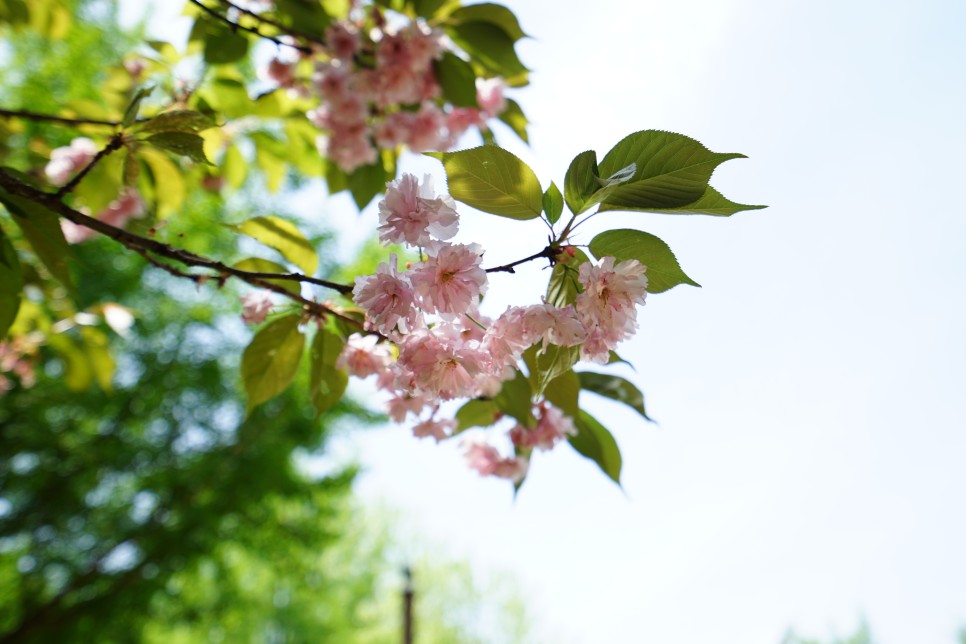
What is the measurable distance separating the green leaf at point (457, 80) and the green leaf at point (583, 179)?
78 cm

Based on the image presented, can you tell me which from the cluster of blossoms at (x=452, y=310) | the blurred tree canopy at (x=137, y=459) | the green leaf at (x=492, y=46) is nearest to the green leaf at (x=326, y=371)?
the cluster of blossoms at (x=452, y=310)

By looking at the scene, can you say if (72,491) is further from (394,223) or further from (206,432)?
(394,223)

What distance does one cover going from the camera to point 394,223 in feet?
1.69

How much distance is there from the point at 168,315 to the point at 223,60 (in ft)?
12.5

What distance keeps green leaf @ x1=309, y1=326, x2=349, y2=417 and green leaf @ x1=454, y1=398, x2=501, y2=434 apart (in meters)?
0.16

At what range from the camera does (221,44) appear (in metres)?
1.17

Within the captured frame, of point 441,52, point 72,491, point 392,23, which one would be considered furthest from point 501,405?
point 72,491

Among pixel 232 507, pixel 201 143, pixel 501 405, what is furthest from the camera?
pixel 232 507

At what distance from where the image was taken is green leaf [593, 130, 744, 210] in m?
0.49

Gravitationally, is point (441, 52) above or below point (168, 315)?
above

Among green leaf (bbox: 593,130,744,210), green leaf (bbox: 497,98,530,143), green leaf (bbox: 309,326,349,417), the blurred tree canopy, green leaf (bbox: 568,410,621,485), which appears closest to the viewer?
green leaf (bbox: 593,130,744,210)

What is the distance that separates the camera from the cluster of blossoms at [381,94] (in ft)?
4.25

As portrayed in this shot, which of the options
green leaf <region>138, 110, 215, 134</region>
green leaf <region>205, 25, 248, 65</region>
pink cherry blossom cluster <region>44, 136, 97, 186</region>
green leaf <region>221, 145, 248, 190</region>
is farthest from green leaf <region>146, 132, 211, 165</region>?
green leaf <region>221, 145, 248, 190</region>

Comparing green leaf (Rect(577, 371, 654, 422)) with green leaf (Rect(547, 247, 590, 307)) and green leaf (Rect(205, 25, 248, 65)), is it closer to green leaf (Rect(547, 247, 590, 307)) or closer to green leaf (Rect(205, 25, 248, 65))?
green leaf (Rect(547, 247, 590, 307))
